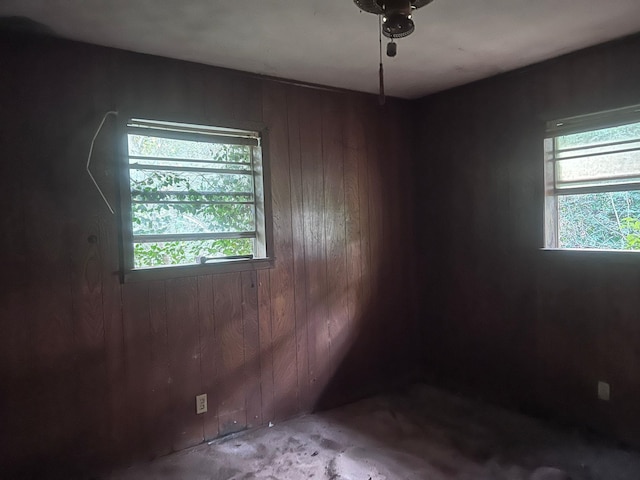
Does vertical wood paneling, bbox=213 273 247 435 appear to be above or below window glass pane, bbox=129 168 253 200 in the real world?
below

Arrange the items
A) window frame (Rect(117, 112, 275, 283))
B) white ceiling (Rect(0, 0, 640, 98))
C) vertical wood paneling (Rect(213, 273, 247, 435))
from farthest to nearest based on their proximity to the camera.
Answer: vertical wood paneling (Rect(213, 273, 247, 435))
window frame (Rect(117, 112, 275, 283))
white ceiling (Rect(0, 0, 640, 98))

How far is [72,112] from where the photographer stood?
2314 mm

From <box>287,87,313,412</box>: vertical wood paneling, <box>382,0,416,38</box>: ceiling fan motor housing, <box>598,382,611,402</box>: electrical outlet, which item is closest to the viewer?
<box>382,0,416,38</box>: ceiling fan motor housing

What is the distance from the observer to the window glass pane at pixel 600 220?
2.55 meters

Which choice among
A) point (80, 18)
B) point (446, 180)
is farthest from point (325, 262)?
point (80, 18)

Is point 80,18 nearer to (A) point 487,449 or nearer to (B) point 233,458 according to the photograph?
(B) point 233,458

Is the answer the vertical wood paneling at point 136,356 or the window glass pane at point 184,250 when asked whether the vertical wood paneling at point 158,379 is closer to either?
the vertical wood paneling at point 136,356

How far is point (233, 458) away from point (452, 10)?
8.39 ft

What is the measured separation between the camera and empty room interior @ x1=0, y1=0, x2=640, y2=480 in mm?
2213

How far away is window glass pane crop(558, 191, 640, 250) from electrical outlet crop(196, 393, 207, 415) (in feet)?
7.82

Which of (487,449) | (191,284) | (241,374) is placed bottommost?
(487,449)

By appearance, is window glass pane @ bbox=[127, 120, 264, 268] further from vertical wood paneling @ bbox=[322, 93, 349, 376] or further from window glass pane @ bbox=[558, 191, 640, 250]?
window glass pane @ bbox=[558, 191, 640, 250]

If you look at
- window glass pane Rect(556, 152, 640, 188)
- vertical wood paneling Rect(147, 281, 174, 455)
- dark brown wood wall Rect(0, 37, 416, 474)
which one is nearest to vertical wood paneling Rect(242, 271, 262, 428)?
dark brown wood wall Rect(0, 37, 416, 474)

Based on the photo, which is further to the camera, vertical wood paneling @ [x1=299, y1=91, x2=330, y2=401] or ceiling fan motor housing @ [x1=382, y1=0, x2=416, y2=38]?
vertical wood paneling @ [x1=299, y1=91, x2=330, y2=401]
